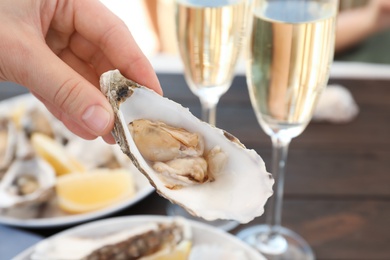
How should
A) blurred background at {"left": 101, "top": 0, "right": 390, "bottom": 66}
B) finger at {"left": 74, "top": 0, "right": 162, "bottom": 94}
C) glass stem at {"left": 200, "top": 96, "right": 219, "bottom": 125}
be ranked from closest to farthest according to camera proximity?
finger at {"left": 74, "top": 0, "right": 162, "bottom": 94} → glass stem at {"left": 200, "top": 96, "right": 219, "bottom": 125} → blurred background at {"left": 101, "top": 0, "right": 390, "bottom": 66}

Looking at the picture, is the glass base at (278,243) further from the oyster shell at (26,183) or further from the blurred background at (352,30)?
the blurred background at (352,30)

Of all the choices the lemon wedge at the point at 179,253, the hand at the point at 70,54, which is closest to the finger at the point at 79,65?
the hand at the point at 70,54

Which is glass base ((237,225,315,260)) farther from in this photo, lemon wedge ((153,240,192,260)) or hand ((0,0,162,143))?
hand ((0,0,162,143))

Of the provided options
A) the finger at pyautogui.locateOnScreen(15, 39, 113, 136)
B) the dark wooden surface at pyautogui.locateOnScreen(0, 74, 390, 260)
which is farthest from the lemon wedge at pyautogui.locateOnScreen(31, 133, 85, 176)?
the finger at pyautogui.locateOnScreen(15, 39, 113, 136)

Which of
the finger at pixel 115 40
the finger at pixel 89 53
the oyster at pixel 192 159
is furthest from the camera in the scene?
the finger at pixel 89 53

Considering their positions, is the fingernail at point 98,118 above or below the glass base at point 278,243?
above

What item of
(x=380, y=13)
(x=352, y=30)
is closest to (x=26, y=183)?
(x=352, y=30)
